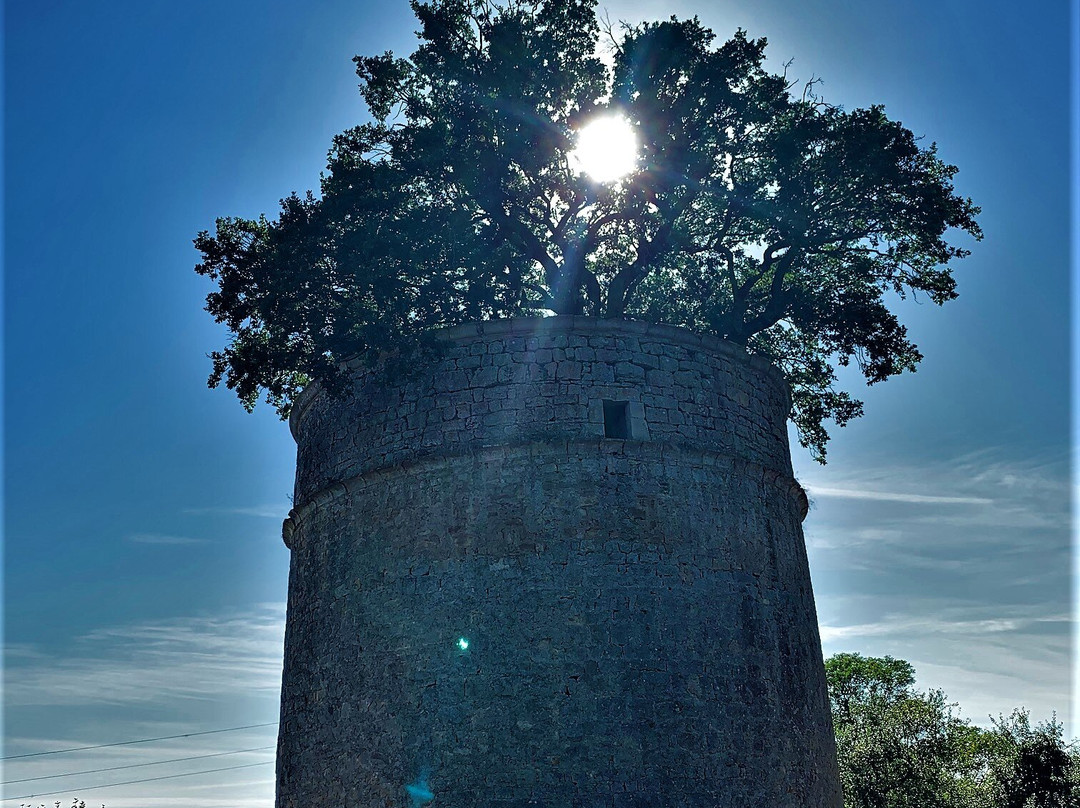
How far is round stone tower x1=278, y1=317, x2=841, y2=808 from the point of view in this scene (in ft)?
36.8

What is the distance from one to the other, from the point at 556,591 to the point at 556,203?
6.92 m

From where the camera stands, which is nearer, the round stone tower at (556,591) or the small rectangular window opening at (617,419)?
the round stone tower at (556,591)

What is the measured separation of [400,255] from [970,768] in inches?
780

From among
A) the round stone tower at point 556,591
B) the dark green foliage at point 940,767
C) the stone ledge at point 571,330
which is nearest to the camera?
the round stone tower at point 556,591

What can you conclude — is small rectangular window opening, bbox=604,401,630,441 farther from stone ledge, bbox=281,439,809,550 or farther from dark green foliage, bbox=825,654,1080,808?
dark green foliage, bbox=825,654,1080,808

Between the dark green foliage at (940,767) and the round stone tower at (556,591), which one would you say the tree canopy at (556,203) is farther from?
the dark green foliage at (940,767)

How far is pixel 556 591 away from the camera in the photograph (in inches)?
461

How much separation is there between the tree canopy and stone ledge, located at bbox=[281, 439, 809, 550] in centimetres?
162

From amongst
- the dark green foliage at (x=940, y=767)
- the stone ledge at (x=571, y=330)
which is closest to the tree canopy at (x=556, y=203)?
the stone ledge at (x=571, y=330)

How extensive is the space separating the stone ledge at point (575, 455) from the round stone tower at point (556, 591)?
27 mm

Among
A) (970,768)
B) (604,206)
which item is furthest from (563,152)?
(970,768)

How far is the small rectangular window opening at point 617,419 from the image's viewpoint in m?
12.7

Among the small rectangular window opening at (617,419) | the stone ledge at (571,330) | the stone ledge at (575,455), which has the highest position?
the stone ledge at (571,330)

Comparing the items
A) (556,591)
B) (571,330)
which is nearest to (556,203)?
(571,330)
